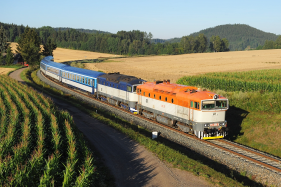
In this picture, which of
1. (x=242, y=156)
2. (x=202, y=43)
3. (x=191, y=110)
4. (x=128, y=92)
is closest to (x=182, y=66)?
(x=128, y=92)

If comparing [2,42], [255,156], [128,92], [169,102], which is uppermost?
[2,42]

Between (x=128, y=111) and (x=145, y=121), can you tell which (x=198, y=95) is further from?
(x=128, y=111)

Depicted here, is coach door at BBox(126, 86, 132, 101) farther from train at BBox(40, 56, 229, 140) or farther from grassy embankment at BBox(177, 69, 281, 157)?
grassy embankment at BBox(177, 69, 281, 157)

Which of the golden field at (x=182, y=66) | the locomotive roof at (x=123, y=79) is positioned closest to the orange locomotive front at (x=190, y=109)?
the locomotive roof at (x=123, y=79)

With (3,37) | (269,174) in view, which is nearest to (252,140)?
(269,174)

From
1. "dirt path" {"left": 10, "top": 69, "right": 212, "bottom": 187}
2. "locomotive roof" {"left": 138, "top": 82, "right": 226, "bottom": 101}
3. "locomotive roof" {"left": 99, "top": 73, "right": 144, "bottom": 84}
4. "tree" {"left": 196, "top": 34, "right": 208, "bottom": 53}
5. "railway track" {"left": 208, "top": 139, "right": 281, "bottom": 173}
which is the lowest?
"railway track" {"left": 208, "top": 139, "right": 281, "bottom": 173}

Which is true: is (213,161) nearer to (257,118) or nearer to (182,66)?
(257,118)

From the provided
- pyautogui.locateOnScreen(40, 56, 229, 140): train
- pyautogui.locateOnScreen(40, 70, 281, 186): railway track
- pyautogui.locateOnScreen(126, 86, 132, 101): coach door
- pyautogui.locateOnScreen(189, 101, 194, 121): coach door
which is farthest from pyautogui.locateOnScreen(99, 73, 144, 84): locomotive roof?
pyautogui.locateOnScreen(189, 101, 194, 121): coach door

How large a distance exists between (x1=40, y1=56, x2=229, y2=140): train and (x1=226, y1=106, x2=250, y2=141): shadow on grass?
493cm

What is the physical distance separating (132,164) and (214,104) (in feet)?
29.5

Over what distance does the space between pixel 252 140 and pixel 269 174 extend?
9109 mm

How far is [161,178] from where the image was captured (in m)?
14.8

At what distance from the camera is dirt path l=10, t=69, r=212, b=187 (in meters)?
14.5

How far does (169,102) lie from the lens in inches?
985
